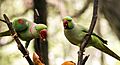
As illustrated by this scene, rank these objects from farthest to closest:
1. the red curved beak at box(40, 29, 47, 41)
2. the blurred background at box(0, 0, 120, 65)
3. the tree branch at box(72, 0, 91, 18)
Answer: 1. the tree branch at box(72, 0, 91, 18)
2. the blurred background at box(0, 0, 120, 65)
3. the red curved beak at box(40, 29, 47, 41)

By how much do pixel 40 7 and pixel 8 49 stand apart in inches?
47.8

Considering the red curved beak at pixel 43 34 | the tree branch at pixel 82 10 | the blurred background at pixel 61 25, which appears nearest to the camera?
the red curved beak at pixel 43 34

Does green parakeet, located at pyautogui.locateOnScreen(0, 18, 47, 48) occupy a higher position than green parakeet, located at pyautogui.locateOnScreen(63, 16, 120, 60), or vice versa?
green parakeet, located at pyautogui.locateOnScreen(0, 18, 47, 48)

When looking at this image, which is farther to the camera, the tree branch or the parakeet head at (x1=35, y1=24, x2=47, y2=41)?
the tree branch

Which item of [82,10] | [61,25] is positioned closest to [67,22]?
[82,10]

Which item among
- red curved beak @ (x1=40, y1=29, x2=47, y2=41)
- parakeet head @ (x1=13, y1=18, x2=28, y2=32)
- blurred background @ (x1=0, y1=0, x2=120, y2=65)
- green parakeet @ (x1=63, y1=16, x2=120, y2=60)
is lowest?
blurred background @ (x1=0, y1=0, x2=120, y2=65)

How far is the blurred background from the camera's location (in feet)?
6.52

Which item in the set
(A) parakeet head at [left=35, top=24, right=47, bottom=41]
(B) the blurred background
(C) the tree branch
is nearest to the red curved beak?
(A) parakeet head at [left=35, top=24, right=47, bottom=41]

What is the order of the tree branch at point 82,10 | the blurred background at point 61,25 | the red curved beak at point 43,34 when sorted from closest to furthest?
the red curved beak at point 43,34 → the blurred background at point 61,25 → the tree branch at point 82,10

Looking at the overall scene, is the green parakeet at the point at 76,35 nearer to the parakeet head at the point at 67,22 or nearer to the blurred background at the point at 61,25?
the parakeet head at the point at 67,22

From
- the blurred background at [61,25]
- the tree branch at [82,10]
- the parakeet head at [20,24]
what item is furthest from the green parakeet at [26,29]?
the tree branch at [82,10]

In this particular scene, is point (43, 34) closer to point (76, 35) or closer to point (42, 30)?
point (42, 30)

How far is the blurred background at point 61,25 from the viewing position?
199 cm

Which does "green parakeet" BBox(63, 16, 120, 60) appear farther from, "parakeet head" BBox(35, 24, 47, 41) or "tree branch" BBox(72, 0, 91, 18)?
"tree branch" BBox(72, 0, 91, 18)
